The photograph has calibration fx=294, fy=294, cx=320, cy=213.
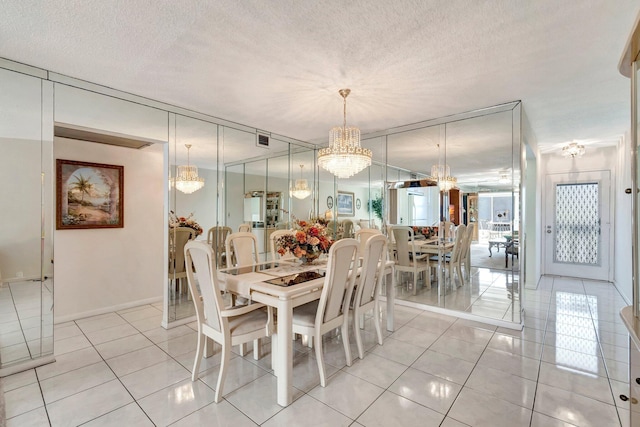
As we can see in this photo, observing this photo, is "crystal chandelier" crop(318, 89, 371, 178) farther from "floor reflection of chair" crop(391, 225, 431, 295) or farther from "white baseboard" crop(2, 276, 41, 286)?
"white baseboard" crop(2, 276, 41, 286)

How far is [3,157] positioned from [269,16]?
2.55 meters

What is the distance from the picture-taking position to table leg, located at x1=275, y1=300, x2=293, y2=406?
199 cm

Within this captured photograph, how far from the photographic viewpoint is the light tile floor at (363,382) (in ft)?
6.20

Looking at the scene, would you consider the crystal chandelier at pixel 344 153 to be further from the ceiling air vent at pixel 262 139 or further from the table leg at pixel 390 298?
the ceiling air vent at pixel 262 139

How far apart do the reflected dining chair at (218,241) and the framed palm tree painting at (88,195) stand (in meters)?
1.29

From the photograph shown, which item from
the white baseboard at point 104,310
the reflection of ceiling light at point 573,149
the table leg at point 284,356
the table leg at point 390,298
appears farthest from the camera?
the reflection of ceiling light at point 573,149

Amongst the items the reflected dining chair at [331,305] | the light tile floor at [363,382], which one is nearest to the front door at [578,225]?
the light tile floor at [363,382]

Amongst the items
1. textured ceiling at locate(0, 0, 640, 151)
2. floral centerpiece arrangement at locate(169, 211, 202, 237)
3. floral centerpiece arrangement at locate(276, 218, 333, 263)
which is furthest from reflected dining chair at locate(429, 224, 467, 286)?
floral centerpiece arrangement at locate(169, 211, 202, 237)

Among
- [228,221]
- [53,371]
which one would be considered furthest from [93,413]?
[228,221]

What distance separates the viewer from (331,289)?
2.29 meters

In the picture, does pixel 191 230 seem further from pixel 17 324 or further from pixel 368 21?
pixel 368 21

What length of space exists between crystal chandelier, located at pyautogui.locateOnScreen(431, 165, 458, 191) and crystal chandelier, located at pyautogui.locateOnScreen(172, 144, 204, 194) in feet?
10.5

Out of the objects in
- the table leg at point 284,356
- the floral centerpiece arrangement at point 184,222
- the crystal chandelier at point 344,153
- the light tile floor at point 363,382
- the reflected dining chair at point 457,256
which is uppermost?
the crystal chandelier at point 344,153

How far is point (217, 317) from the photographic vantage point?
2166 mm
